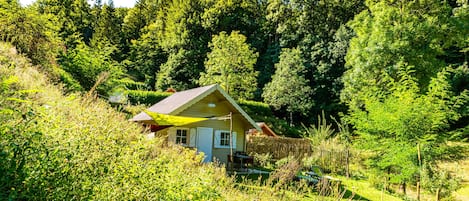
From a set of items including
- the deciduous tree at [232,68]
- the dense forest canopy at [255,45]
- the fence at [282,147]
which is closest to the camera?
the dense forest canopy at [255,45]

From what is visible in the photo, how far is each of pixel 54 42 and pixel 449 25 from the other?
20395mm

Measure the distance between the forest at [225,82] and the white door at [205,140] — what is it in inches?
103

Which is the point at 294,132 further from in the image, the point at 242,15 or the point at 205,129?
the point at 242,15

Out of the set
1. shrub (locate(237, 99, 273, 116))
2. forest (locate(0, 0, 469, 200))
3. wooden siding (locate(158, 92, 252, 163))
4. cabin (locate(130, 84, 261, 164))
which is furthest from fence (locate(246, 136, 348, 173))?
shrub (locate(237, 99, 273, 116))

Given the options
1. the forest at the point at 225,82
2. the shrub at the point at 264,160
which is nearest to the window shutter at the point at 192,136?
the forest at the point at 225,82

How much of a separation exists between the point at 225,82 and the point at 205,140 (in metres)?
11.8

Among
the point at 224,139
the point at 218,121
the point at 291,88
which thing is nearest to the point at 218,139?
the point at 224,139

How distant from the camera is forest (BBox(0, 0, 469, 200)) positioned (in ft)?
10.5

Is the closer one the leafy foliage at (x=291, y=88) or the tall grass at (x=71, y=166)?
the tall grass at (x=71, y=166)

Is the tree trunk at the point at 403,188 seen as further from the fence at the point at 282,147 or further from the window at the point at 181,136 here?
the window at the point at 181,136

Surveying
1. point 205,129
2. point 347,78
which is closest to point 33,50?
point 205,129

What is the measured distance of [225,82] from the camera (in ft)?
83.7

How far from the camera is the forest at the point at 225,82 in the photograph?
320 cm

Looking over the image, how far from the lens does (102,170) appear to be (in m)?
3.16
